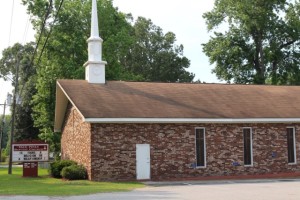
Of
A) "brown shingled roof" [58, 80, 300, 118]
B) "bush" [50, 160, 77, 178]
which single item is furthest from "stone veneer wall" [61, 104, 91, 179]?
"brown shingled roof" [58, 80, 300, 118]

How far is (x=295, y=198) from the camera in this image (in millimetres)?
16094

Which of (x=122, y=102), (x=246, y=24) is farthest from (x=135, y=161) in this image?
(x=246, y=24)

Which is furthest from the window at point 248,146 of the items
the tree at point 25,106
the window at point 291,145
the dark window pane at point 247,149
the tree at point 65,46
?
the tree at point 25,106

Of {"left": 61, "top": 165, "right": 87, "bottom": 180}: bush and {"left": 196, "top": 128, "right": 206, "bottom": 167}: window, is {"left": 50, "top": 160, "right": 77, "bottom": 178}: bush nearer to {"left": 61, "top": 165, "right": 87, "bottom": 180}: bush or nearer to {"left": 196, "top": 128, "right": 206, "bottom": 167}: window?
{"left": 61, "top": 165, "right": 87, "bottom": 180}: bush

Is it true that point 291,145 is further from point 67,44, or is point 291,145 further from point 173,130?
point 67,44

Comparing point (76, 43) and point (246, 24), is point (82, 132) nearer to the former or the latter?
point (76, 43)

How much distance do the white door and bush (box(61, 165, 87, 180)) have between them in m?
2.87

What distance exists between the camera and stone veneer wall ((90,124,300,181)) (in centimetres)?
2573

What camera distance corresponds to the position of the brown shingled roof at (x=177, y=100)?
26.8 meters

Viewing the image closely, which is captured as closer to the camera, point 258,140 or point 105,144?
point 105,144

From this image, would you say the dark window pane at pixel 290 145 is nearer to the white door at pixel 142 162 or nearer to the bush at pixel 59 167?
the white door at pixel 142 162

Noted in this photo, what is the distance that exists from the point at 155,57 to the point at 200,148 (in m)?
40.4

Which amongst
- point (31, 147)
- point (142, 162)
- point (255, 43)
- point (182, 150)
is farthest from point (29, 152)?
point (255, 43)

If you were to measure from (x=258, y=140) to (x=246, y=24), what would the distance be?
77.5 feet
